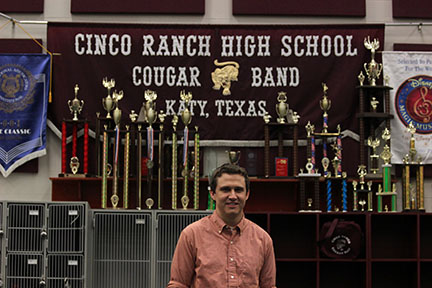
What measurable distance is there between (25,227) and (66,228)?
36 centimetres

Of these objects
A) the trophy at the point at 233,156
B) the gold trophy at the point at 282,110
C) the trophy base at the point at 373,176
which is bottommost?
the trophy base at the point at 373,176

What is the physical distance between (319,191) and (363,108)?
0.93m

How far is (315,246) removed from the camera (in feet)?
25.5

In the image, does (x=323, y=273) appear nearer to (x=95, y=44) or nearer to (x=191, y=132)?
(x=191, y=132)

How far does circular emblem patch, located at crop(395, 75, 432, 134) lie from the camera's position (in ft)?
26.8

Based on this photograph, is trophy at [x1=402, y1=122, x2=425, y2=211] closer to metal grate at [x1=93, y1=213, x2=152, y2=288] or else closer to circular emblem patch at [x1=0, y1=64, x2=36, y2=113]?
metal grate at [x1=93, y1=213, x2=152, y2=288]

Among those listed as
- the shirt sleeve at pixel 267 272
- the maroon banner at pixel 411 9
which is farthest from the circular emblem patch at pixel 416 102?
the shirt sleeve at pixel 267 272

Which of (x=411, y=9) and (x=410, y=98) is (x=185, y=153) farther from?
(x=411, y=9)

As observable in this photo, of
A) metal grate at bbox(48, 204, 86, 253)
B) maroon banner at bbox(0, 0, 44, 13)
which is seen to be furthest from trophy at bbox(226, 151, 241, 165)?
maroon banner at bbox(0, 0, 44, 13)

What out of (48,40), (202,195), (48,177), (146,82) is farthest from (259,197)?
(48,40)

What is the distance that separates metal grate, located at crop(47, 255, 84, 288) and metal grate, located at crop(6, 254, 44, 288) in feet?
0.32

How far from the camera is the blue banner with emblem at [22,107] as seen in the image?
8047mm

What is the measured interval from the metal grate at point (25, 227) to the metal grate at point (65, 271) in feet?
0.61

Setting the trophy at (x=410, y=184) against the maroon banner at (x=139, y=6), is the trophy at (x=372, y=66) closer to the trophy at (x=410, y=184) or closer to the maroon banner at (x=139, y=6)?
the trophy at (x=410, y=184)
